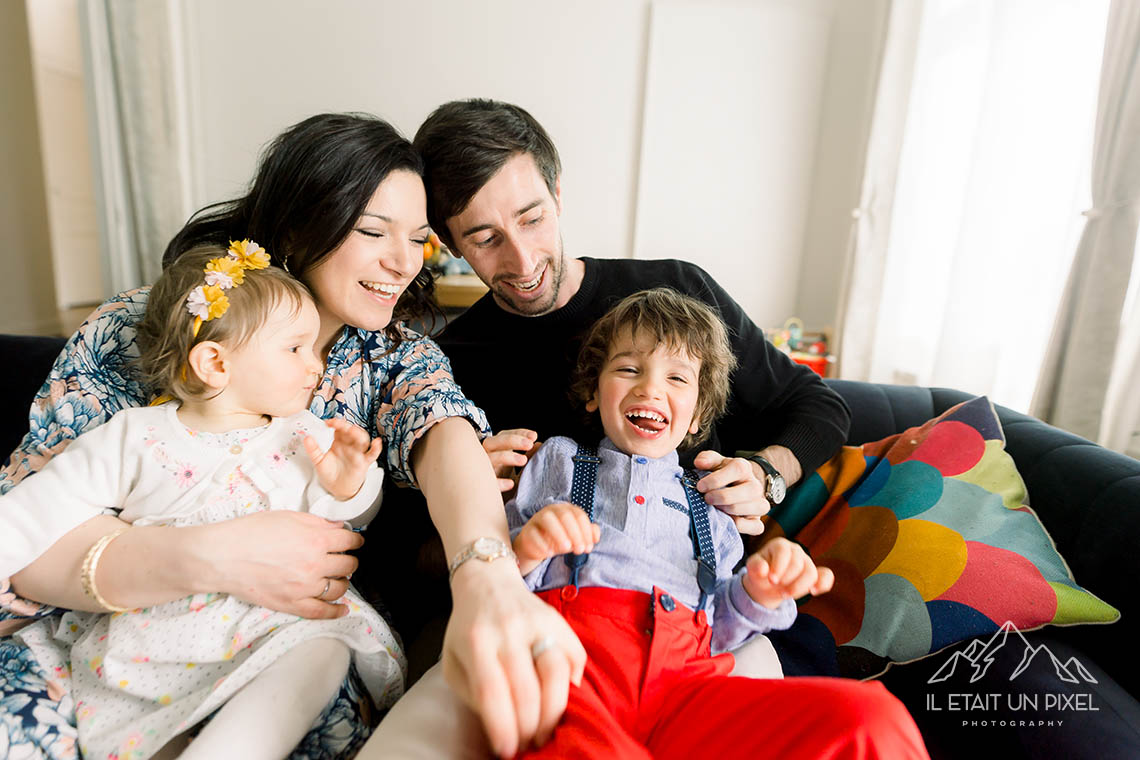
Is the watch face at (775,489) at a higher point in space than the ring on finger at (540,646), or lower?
lower

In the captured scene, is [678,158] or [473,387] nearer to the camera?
A: [473,387]

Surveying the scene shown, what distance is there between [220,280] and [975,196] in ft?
8.84

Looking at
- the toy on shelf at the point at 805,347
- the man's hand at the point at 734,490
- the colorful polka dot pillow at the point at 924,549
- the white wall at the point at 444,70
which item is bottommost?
the toy on shelf at the point at 805,347

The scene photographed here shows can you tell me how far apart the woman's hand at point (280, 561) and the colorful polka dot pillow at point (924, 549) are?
0.93 m

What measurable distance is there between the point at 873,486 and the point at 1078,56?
5.74 feet

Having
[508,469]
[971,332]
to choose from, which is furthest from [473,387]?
[971,332]

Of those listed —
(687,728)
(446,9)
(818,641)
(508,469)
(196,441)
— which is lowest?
(818,641)

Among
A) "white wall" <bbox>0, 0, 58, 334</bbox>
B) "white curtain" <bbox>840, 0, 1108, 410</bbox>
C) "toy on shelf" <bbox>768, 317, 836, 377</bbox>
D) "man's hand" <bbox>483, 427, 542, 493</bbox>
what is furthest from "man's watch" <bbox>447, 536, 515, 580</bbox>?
"white wall" <bbox>0, 0, 58, 334</bbox>

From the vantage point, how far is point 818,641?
135cm

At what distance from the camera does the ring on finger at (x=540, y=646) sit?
748 millimetres

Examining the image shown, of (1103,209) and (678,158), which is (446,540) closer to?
(1103,209)

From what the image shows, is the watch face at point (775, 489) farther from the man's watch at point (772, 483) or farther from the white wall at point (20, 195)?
the white wall at point (20, 195)

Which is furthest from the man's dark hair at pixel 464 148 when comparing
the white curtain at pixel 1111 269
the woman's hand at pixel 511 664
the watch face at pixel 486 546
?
the white curtain at pixel 1111 269

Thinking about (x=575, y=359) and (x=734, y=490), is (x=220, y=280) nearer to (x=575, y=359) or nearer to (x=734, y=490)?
(x=575, y=359)
